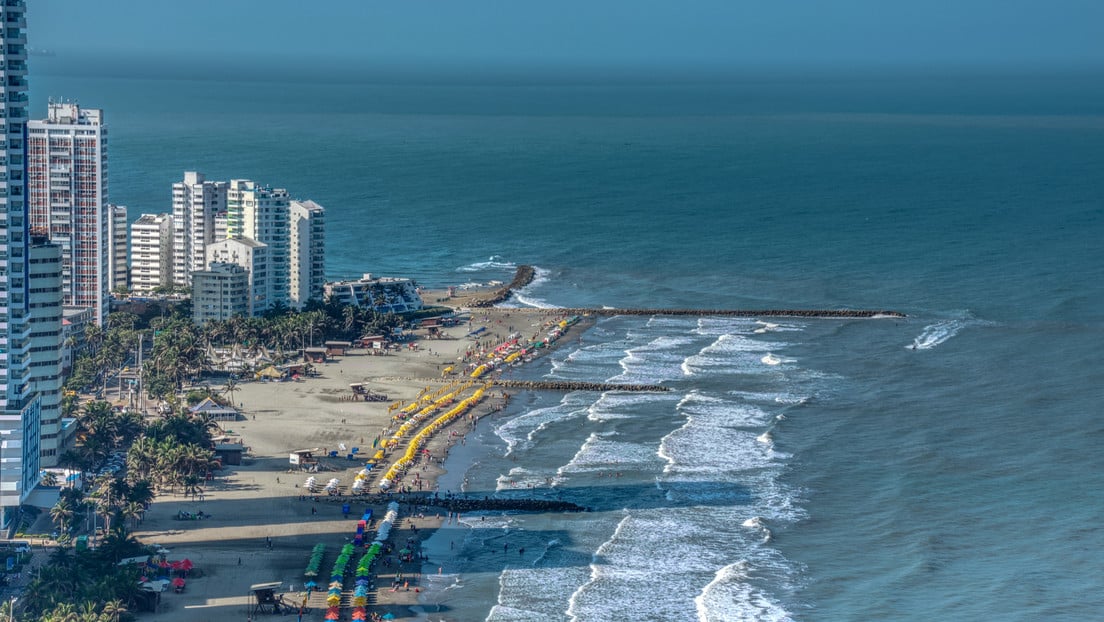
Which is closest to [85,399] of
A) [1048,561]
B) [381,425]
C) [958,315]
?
[381,425]

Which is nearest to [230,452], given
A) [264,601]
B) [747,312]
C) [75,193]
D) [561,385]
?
[264,601]

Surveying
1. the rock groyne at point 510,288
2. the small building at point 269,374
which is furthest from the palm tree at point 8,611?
the rock groyne at point 510,288

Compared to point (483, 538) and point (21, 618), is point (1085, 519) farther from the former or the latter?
point (21, 618)

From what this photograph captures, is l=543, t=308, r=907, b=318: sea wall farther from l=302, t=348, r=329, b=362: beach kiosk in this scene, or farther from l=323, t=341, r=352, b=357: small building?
l=302, t=348, r=329, b=362: beach kiosk

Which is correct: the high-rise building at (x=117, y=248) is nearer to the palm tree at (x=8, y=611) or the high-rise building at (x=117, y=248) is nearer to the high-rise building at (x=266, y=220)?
the high-rise building at (x=266, y=220)

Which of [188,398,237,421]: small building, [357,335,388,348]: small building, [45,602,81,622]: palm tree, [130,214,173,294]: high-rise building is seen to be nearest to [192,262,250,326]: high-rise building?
[357,335,388,348]: small building

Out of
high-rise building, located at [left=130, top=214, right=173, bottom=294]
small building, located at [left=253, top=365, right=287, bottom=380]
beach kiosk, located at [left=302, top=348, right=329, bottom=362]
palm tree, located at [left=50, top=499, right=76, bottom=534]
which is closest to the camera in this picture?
palm tree, located at [left=50, top=499, right=76, bottom=534]
